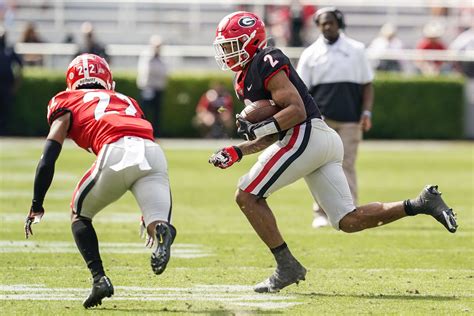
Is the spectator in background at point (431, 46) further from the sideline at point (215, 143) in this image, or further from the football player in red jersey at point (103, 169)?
the football player in red jersey at point (103, 169)

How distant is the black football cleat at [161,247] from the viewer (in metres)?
5.99

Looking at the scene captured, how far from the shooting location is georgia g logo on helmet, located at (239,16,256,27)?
22.8ft

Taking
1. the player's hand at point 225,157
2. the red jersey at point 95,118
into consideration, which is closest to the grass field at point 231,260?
the player's hand at point 225,157

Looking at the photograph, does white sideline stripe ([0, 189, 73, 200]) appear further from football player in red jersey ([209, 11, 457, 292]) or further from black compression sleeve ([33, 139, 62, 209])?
black compression sleeve ([33, 139, 62, 209])

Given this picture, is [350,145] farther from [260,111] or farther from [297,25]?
[297,25]

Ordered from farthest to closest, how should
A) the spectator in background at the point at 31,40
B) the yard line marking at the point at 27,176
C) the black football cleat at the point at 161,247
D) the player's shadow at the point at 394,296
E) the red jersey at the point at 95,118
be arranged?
the spectator in background at the point at 31,40 → the yard line marking at the point at 27,176 → the player's shadow at the point at 394,296 → the red jersey at the point at 95,118 → the black football cleat at the point at 161,247

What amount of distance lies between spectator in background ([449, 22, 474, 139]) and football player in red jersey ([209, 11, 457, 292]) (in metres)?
16.0

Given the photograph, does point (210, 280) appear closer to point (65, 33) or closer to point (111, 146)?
point (111, 146)

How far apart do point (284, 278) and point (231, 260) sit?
5.01ft

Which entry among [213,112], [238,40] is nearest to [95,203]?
[238,40]

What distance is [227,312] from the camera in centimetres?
612

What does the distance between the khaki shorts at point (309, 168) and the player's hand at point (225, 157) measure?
0.64 feet

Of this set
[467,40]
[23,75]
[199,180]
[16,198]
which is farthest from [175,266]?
[467,40]

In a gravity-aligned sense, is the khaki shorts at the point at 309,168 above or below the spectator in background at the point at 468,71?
above
